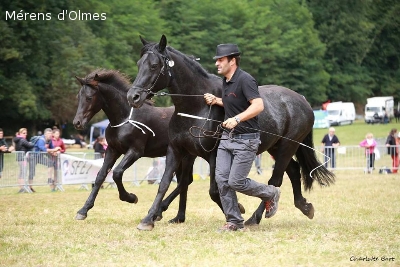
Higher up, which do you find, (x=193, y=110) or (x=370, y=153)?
(x=193, y=110)

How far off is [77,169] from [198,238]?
14.2 m

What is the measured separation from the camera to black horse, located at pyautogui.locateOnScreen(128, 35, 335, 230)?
35.4 feet

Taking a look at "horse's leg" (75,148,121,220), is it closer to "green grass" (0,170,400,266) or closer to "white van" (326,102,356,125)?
"green grass" (0,170,400,266)

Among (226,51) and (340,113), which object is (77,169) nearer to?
(226,51)

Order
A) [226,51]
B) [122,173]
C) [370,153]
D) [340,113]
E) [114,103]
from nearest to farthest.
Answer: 1. [226,51]
2. [122,173]
3. [114,103]
4. [370,153]
5. [340,113]

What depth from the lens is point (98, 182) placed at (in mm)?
13398

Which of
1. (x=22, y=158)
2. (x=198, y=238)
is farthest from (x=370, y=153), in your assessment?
(x=198, y=238)

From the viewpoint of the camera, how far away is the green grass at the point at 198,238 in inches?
327

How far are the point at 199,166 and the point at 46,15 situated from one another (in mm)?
25450

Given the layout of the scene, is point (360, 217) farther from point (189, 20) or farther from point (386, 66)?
point (386, 66)

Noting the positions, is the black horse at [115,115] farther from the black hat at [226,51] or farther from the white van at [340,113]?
the white van at [340,113]

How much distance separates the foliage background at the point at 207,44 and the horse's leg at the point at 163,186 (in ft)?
126

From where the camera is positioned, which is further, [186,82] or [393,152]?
[393,152]

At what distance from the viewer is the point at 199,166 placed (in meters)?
29.0
